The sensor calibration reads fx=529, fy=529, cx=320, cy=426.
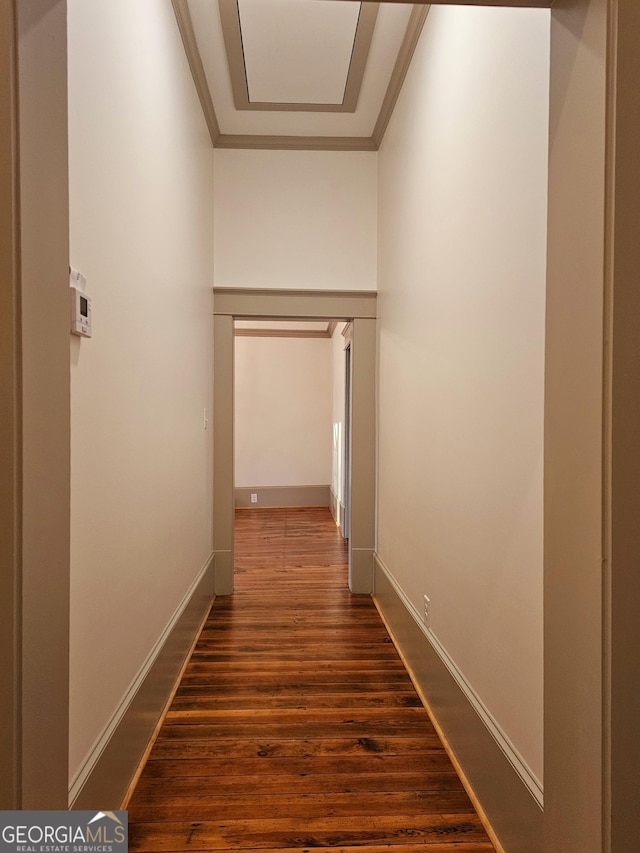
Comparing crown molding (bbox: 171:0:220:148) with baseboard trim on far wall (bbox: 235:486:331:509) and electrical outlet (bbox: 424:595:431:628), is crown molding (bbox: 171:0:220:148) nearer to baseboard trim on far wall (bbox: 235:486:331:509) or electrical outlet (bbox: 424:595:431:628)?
electrical outlet (bbox: 424:595:431:628)

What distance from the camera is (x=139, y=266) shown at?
→ 198cm

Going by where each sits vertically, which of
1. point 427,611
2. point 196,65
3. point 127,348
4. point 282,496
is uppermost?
point 196,65

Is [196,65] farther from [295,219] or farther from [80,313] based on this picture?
[80,313]

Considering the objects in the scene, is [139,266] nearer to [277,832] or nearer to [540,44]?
[540,44]

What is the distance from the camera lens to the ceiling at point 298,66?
2625mm

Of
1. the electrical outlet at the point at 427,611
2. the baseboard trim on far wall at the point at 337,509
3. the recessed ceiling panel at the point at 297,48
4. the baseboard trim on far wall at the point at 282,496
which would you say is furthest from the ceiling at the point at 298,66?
the baseboard trim on far wall at the point at 282,496

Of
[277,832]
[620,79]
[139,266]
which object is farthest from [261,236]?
[277,832]

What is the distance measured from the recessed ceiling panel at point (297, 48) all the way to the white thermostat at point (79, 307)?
6.72ft

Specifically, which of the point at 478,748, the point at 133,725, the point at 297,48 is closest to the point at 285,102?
the point at 297,48

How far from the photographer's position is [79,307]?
1370 mm

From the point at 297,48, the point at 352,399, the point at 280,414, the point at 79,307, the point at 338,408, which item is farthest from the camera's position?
the point at 280,414

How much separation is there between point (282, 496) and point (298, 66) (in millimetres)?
5714

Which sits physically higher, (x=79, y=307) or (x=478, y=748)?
(x=79, y=307)

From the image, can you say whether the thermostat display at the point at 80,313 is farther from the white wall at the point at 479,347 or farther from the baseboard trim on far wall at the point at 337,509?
the baseboard trim on far wall at the point at 337,509
